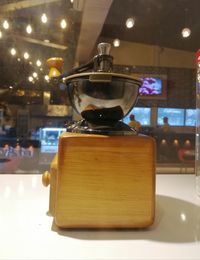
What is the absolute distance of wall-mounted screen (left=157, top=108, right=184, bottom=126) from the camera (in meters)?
1.84

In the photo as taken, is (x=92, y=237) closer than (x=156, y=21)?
Yes

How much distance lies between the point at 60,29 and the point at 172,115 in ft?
3.21

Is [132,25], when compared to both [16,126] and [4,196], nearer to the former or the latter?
[16,126]

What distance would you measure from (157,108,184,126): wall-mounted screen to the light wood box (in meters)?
1.34

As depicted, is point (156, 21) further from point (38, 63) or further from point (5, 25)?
point (5, 25)

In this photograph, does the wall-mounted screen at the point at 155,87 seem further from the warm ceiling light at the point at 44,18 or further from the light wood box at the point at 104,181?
the light wood box at the point at 104,181

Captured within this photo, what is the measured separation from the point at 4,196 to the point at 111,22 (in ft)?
3.34

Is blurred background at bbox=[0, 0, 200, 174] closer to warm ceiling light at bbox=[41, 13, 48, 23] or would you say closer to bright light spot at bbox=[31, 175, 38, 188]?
warm ceiling light at bbox=[41, 13, 48, 23]

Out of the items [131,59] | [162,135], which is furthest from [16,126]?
[162,135]

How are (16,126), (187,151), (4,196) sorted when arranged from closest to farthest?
(4,196)
(16,126)
(187,151)

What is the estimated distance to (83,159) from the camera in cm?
47

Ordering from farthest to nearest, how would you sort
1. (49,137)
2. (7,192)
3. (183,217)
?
1. (49,137)
2. (7,192)
3. (183,217)

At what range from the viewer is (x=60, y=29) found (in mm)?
1372

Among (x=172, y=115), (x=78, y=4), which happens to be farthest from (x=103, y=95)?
(x=172, y=115)
